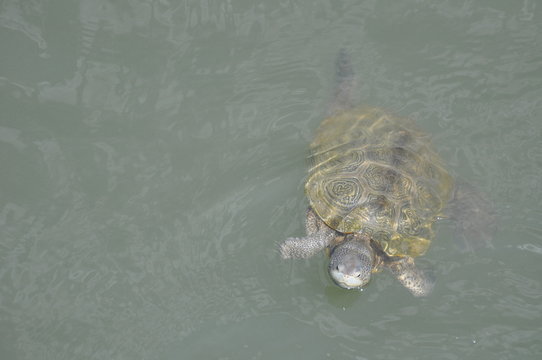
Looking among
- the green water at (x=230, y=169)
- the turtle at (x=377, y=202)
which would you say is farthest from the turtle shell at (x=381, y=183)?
the green water at (x=230, y=169)

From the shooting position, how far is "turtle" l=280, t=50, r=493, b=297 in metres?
4.23

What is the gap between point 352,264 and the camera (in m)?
4.09

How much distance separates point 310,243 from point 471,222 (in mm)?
1398

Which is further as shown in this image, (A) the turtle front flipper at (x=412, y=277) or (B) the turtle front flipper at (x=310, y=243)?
(B) the turtle front flipper at (x=310, y=243)

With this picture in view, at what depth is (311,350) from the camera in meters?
4.29

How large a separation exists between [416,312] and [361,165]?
4.16 ft

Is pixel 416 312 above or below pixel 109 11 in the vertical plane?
below

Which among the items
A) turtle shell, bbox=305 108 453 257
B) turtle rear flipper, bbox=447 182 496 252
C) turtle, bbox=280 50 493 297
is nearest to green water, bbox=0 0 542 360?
turtle rear flipper, bbox=447 182 496 252

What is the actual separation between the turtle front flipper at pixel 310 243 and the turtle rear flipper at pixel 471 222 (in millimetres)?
1060

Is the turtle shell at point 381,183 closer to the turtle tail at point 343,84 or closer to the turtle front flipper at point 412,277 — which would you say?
the turtle front flipper at point 412,277

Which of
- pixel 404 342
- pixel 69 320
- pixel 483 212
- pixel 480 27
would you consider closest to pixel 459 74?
pixel 480 27

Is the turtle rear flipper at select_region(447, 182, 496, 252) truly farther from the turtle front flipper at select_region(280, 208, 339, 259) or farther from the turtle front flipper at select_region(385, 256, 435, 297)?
the turtle front flipper at select_region(280, 208, 339, 259)

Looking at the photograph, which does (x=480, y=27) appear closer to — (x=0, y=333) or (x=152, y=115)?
(x=152, y=115)

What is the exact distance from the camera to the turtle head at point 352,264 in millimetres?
4094
